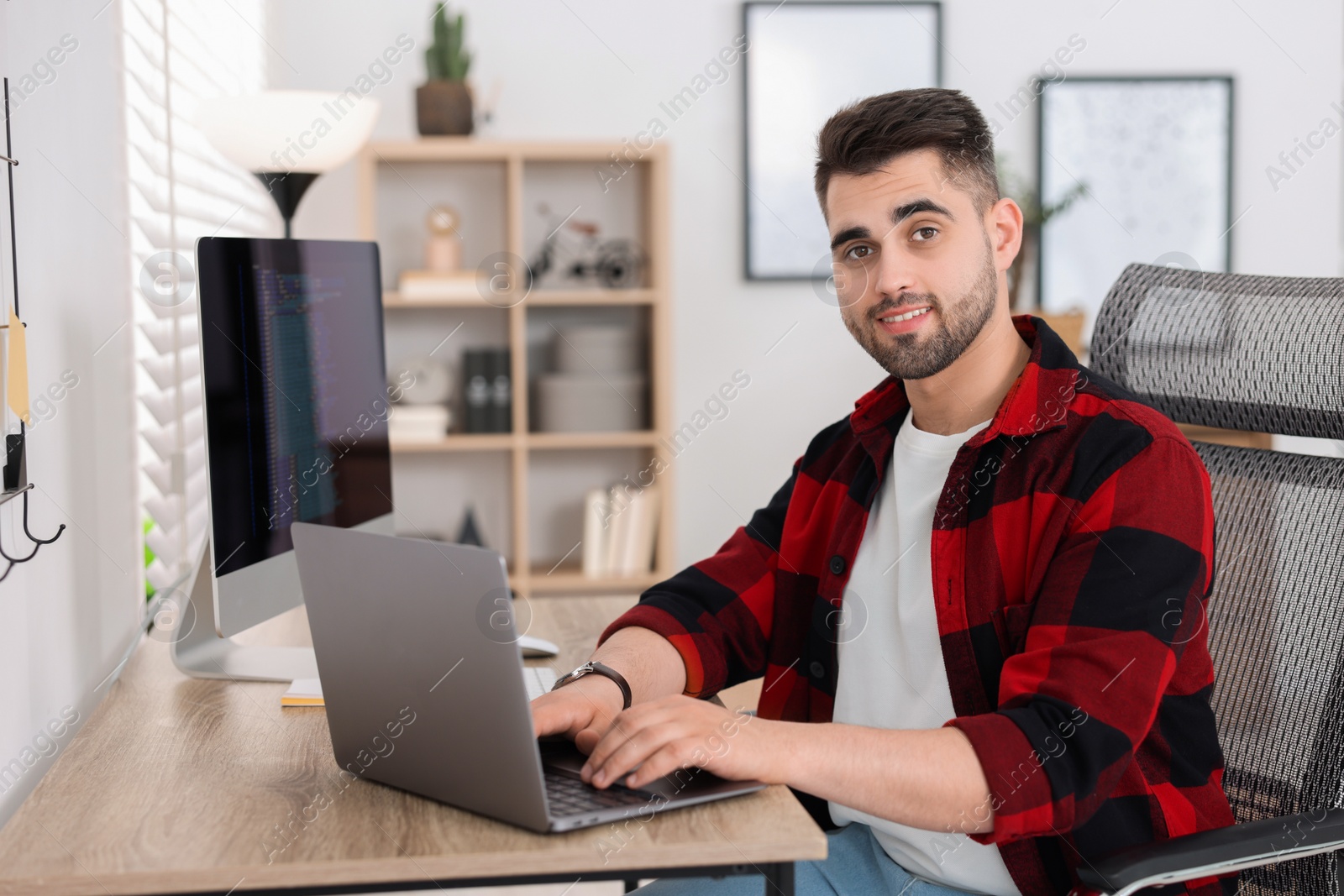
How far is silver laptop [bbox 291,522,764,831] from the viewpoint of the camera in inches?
33.4

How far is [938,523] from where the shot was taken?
119 centimetres

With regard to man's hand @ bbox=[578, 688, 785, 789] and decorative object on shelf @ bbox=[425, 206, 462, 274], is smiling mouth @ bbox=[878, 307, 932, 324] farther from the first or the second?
decorative object on shelf @ bbox=[425, 206, 462, 274]

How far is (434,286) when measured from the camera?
303 centimetres

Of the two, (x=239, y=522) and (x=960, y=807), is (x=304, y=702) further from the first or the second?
(x=960, y=807)

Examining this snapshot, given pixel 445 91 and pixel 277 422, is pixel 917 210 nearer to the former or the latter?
pixel 277 422

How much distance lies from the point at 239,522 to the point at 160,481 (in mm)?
540

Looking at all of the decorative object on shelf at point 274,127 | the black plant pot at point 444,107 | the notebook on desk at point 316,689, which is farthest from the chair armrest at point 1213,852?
the black plant pot at point 444,107

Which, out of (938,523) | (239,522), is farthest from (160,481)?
(938,523)

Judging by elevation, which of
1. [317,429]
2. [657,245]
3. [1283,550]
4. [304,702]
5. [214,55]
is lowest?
[304,702]

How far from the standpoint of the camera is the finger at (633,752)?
0.92 meters

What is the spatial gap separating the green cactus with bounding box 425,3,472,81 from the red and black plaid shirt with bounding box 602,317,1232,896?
6.67ft

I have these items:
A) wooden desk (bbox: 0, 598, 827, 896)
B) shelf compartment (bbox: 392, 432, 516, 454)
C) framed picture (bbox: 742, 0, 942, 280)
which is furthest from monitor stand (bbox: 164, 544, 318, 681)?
framed picture (bbox: 742, 0, 942, 280)

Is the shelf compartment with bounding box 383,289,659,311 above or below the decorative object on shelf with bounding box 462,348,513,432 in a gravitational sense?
above

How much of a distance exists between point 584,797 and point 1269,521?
0.79 m
